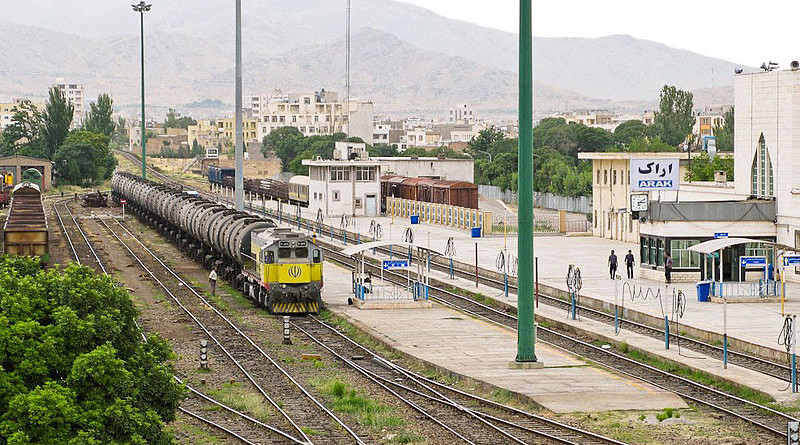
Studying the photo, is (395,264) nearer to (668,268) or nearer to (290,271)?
(290,271)

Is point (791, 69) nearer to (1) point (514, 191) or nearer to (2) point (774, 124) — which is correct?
(2) point (774, 124)

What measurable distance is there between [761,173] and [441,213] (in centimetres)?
3101

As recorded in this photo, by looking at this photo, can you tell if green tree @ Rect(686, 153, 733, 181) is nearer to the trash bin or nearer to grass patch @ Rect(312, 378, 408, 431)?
the trash bin

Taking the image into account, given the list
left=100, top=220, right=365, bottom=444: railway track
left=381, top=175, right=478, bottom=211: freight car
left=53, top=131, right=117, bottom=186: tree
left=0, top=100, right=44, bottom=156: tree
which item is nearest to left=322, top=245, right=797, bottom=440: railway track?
left=100, top=220, right=365, bottom=444: railway track

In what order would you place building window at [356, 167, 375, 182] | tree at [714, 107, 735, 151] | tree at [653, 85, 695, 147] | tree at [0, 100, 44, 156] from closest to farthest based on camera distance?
building window at [356, 167, 375, 182]
tree at [714, 107, 735, 151]
tree at [0, 100, 44, 156]
tree at [653, 85, 695, 147]

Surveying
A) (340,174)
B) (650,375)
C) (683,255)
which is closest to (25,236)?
(650,375)

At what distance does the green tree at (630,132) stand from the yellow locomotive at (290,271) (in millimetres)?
114830

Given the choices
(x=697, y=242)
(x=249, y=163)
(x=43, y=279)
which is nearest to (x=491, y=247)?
(x=697, y=242)

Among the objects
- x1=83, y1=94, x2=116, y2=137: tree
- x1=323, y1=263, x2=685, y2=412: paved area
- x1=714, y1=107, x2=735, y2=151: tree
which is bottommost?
x1=323, y1=263, x2=685, y2=412: paved area

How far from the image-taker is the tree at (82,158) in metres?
124

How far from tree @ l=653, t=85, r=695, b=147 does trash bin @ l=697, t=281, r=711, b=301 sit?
374 ft

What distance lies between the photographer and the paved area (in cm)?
2248

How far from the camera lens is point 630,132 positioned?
507 ft

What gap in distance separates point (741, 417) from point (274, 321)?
17613 millimetres
